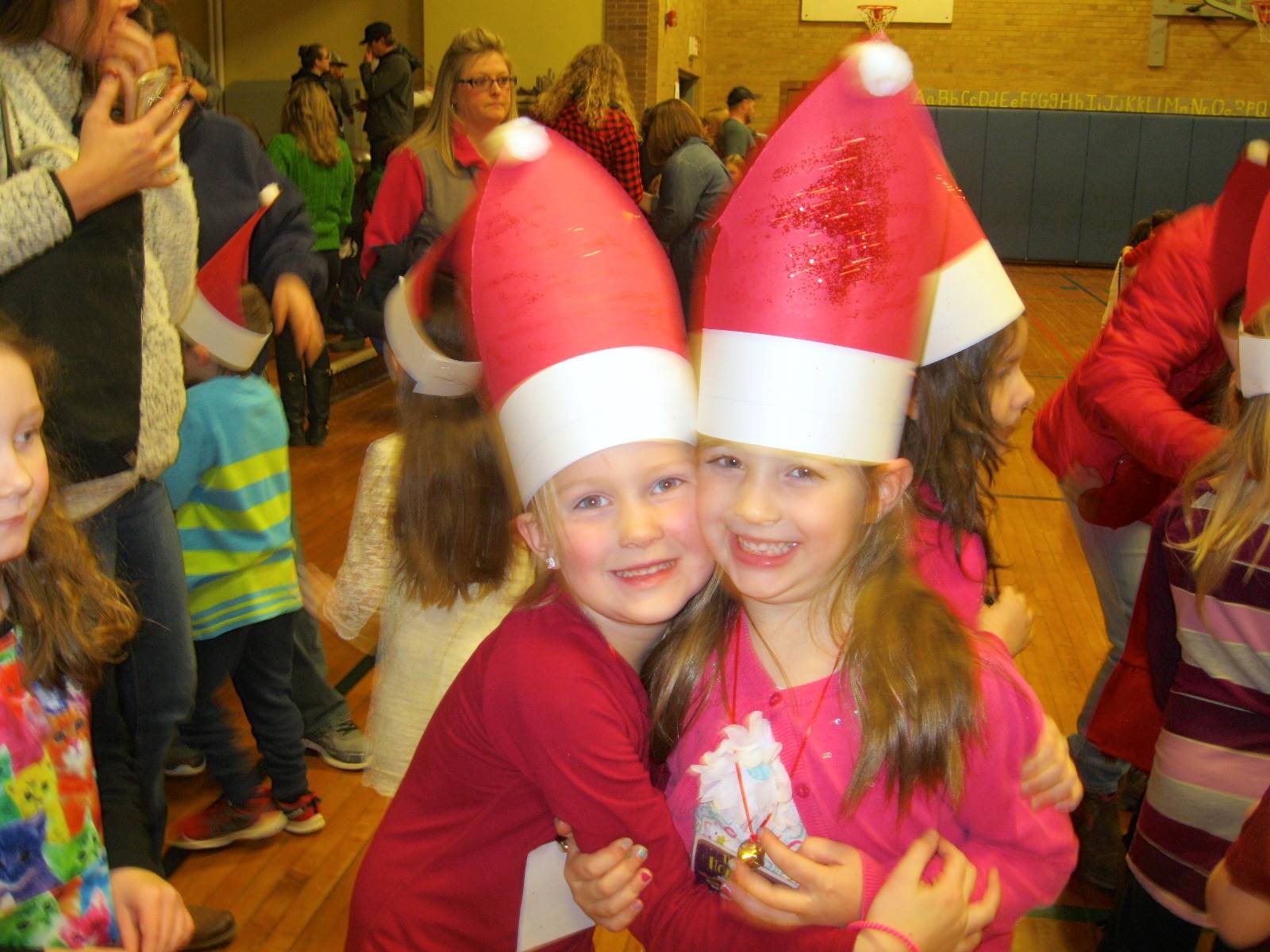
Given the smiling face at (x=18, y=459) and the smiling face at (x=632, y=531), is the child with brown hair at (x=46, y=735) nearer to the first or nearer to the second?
the smiling face at (x=18, y=459)

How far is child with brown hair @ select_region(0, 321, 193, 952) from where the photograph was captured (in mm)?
1043

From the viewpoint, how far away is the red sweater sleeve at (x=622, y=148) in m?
5.12

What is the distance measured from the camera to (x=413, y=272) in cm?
153

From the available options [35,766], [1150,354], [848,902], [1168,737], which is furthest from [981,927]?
[1150,354]

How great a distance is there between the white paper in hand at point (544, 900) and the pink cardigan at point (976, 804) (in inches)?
11.0

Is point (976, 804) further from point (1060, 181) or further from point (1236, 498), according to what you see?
point (1060, 181)

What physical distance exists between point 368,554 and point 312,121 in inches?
174

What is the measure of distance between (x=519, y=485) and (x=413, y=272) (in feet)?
1.63

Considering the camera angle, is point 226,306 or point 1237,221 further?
point 226,306

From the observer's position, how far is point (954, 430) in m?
1.37

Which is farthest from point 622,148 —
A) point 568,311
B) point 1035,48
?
point 1035,48

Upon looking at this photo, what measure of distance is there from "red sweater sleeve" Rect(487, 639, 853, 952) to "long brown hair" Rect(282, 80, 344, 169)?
17.0 feet

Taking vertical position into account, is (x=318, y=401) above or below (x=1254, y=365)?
below

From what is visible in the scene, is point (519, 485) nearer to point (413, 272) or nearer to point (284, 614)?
point (413, 272)
